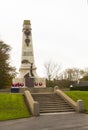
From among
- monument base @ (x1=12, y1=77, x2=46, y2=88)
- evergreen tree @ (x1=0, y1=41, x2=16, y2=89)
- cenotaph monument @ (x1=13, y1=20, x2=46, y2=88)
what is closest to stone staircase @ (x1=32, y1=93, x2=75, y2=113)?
monument base @ (x1=12, y1=77, x2=46, y2=88)

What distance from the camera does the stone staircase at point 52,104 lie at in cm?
2759

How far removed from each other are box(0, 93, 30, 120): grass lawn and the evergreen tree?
30632mm

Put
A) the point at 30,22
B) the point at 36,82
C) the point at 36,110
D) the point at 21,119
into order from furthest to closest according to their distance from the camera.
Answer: the point at 30,22
the point at 36,82
the point at 36,110
the point at 21,119

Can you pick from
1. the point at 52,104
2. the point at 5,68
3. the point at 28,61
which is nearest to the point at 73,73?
the point at 5,68

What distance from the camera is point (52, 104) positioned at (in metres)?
29.5

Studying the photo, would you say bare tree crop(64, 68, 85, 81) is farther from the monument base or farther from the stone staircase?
the stone staircase

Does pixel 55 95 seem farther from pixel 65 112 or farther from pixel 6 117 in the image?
pixel 6 117

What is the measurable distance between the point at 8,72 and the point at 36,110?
41.2 meters

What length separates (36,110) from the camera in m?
25.0

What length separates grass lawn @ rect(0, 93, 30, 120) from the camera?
79.2ft

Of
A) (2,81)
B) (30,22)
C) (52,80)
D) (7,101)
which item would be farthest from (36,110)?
(52,80)

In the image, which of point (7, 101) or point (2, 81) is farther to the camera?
point (2, 81)

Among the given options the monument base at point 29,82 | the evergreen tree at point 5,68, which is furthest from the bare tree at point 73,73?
the monument base at point 29,82

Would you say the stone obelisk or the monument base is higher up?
the stone obelisk
